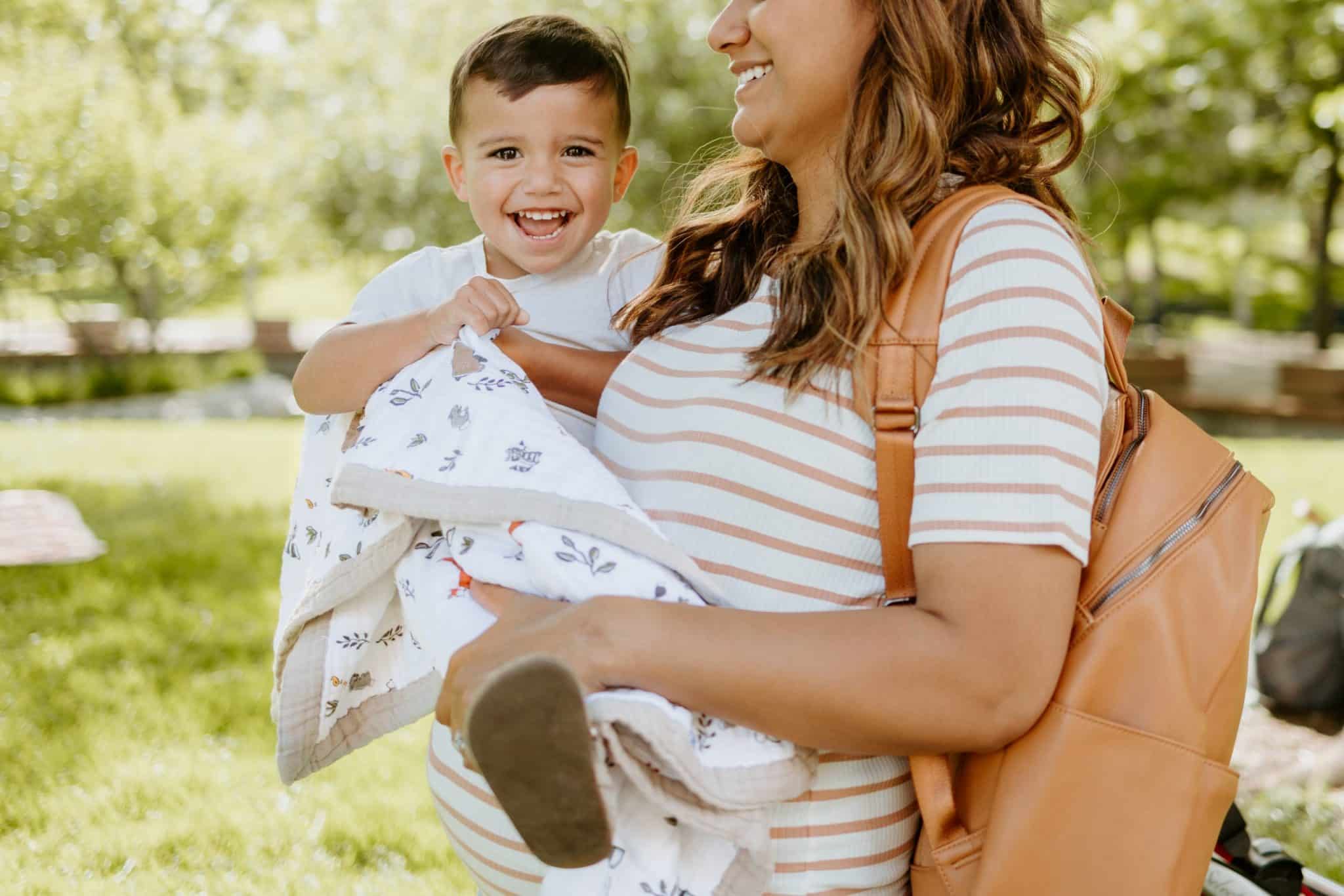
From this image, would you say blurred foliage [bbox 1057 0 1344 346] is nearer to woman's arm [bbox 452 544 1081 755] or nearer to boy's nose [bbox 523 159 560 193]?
boy's nose [bbox 523 159 560 193]

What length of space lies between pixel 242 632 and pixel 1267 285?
23.7m

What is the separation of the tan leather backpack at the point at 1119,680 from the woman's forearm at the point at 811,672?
0.20 feet

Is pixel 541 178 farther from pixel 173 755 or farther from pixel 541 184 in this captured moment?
pixel 173 755

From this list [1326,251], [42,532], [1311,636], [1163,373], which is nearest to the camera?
[1311,636]

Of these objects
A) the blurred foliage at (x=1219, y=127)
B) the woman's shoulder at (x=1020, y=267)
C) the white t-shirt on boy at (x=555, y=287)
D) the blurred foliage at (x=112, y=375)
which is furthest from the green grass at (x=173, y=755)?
the blurred foliage at (x=112, y=375)

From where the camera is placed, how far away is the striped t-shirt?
1.33m

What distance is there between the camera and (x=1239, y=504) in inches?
56.5

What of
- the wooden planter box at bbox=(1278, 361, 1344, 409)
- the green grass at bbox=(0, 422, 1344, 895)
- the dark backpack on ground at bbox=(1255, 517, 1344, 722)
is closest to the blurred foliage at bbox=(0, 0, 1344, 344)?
the wooden planter box at bbox=(1278, 361, 1344, 409)

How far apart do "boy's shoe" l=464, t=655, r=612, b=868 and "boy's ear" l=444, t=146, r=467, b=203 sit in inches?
56.7

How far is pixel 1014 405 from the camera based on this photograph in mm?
1331

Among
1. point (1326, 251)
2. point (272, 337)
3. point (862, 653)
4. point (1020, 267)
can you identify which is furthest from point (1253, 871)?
point (272, 337)

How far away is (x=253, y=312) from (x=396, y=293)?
2359cm

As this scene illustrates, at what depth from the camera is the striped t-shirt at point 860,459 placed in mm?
1331

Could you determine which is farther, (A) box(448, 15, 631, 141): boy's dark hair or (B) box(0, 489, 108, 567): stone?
(B) box(0, 489, 108, 567): stone
